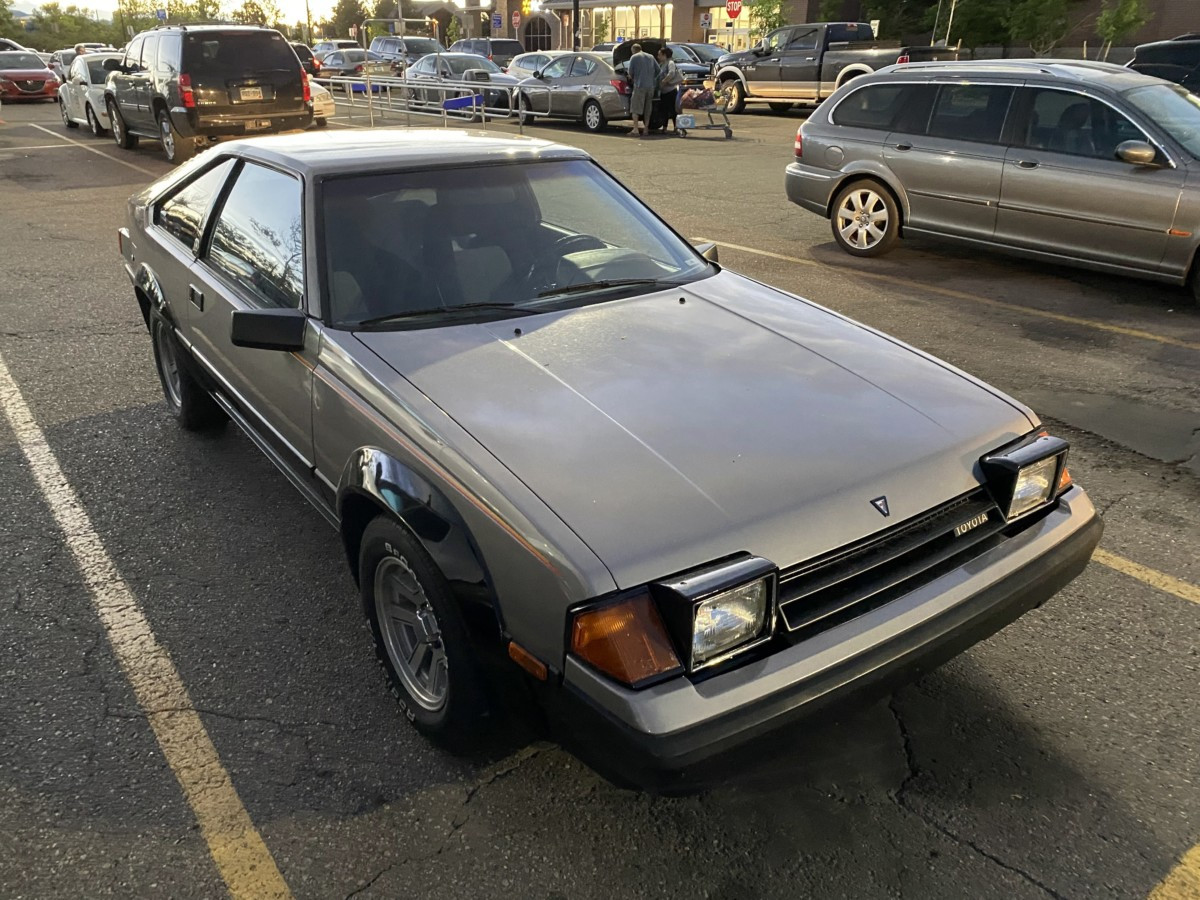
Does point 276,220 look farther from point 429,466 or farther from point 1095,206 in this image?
point 1095,206

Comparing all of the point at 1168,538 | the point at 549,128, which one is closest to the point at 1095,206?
the point at 1168,538

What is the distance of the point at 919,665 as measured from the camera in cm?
220

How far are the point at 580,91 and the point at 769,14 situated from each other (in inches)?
817

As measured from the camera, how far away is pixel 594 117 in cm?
1866

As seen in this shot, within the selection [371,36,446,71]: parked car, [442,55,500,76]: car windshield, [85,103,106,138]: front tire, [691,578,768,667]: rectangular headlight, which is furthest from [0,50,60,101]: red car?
[691,578,768,667]: rectangular headlight

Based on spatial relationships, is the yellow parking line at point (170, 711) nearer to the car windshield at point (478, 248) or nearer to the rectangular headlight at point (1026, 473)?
the car windshield at point (478, 248)

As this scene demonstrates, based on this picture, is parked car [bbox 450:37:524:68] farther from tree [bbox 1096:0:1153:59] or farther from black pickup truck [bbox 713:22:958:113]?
tree [bbox 1096:0:1153:59]

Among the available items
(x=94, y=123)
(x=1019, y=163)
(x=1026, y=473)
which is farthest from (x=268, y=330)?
(x=94, y=123)

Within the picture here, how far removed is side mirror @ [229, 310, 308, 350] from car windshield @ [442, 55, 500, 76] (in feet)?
69.3

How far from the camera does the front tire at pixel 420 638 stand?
232 cm

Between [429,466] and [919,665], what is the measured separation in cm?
131

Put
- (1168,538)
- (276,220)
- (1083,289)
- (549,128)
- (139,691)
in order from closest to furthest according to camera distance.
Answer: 1. (139,691)
2. (276,220)
3. (1168,538)
4. (1083,289)
5. (549,128)

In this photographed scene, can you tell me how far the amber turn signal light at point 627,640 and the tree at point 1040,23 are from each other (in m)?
34.8

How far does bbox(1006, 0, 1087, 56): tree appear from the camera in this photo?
30203 mm
